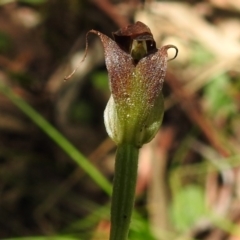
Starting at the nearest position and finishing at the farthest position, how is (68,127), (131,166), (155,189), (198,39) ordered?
(131,166)
(155,189)
(68,127)
(198,39)

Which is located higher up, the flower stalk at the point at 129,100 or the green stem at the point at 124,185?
the flower stalk at the point at 129,100

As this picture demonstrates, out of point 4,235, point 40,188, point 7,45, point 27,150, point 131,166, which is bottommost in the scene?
point 131,166

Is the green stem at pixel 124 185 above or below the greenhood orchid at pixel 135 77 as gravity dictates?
below

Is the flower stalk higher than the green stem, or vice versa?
the flower stalk

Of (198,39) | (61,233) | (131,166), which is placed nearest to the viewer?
(131,166)

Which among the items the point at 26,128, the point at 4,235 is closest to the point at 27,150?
the point at 26,128

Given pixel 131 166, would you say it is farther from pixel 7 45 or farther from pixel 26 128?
pixel 7 45

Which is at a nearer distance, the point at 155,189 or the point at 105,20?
the point at 155,189

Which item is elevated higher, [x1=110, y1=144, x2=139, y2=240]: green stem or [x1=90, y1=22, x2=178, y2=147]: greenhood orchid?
[x1=90, y1=22, x2=178, y2=147]: greenhood orchid
